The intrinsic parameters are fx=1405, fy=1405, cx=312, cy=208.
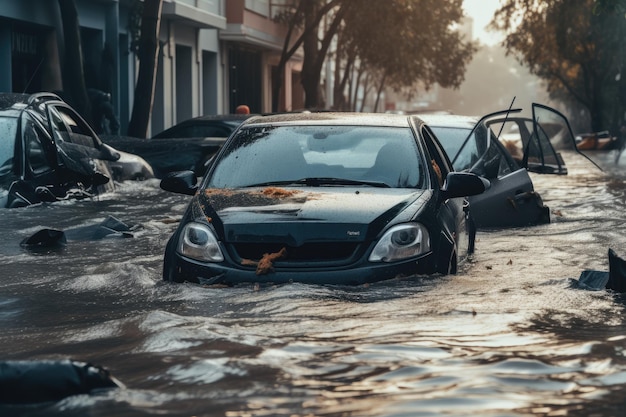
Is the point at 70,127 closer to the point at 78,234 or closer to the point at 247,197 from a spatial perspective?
the point at 78,234

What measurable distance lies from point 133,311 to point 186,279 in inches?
20.6

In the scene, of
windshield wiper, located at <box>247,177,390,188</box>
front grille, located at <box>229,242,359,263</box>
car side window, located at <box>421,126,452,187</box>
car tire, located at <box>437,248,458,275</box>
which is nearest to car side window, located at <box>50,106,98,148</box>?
car side window, located at <box>421,126,452,187</box>

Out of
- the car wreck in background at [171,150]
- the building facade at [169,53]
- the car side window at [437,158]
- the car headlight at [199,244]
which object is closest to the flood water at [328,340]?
the car headlight at [199,244]

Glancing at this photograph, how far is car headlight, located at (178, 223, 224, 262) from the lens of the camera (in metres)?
7.88

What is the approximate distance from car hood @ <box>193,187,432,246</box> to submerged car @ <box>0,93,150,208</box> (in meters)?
4.67

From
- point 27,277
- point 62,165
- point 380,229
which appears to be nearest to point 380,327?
point 380,229

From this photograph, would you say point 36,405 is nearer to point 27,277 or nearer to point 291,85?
point 27,277

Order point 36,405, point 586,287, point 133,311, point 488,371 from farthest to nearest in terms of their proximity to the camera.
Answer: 1. point 586,287
2. point 133,311
3. point 488,371
4. point 36,405

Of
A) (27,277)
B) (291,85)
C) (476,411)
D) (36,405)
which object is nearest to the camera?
(476,411)

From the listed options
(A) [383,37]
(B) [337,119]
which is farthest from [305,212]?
(A) [383,37]

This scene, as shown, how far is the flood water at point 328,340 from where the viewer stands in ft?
16.4

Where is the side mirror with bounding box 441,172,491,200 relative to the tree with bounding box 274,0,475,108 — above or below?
below

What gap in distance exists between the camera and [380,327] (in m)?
6.70

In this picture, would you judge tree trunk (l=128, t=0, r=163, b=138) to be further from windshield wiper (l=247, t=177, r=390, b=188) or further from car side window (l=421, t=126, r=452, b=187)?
windshield wiper (l=247, t=177, r=390, b=188)
